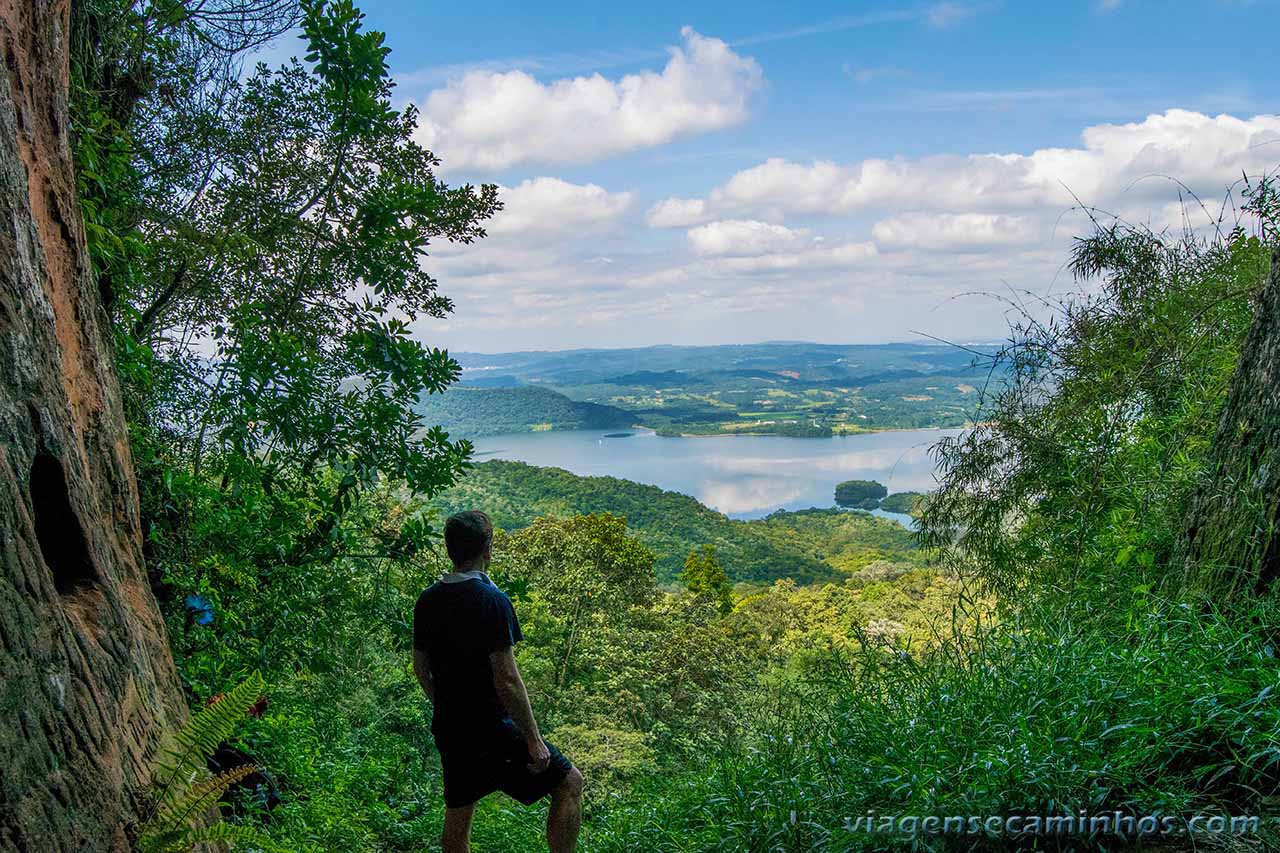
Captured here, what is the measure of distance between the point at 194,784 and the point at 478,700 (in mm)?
856

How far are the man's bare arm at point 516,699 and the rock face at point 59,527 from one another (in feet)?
3.28

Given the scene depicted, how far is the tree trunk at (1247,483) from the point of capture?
2.84 m

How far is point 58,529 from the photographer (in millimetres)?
2225

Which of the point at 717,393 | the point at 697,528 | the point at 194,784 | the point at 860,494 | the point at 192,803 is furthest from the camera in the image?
the point at 717,393

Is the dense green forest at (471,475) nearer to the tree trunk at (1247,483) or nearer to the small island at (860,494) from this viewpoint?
the tree trunk at (1247,483)

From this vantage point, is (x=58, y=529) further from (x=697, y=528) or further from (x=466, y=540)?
(x=697, y=528)

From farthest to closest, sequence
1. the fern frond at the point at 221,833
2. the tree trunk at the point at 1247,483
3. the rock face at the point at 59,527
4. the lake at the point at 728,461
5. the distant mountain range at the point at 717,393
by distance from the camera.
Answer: the lake at the point at 728,461 < the distant mountain range at the point at 717,393 < the tree trunk at the point at 1247,483 < the fern frond at the point at 221,833 < the rock face at the point at 59,527

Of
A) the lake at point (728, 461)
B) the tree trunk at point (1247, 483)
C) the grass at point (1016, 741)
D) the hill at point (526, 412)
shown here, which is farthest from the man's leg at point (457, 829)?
the lake at point (728, 461)

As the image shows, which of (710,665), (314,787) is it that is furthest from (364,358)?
(710,665)

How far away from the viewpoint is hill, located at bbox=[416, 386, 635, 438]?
66475 millimetres

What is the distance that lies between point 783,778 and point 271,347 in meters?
2.86

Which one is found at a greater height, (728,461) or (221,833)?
(221,833)

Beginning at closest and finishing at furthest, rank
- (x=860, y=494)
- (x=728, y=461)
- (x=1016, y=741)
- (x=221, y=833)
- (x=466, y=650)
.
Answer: (x=221, y=833), (x=1016, y=741), (x=466, y=650), (x=860, y=494), (x=728, y=461)

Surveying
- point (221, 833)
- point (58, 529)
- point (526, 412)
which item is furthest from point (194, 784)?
→ point (526, 412)
